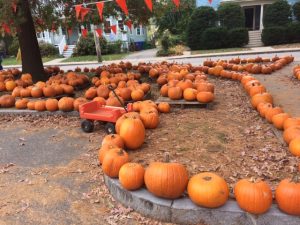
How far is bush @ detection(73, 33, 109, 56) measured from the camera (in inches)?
1185

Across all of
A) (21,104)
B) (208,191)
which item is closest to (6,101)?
(21,104)

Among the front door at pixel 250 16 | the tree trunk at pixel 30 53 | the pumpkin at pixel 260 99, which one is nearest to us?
the pumpkin at pixel 260 99

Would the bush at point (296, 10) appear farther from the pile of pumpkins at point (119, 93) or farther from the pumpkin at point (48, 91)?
the pumpkin at point (48, 91)

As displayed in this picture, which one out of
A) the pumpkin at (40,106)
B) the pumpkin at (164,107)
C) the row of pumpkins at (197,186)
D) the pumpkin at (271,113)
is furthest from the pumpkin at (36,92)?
the pumpkin at (271,113)

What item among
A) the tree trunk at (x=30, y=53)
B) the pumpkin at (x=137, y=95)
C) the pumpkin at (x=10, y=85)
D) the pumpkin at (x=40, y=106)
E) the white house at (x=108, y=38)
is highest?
the white house at (x=108, y=38)

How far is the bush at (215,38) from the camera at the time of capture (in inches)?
1030

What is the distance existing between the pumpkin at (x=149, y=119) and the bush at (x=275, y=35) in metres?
23.1

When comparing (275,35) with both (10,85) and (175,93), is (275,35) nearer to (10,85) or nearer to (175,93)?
(175,93)

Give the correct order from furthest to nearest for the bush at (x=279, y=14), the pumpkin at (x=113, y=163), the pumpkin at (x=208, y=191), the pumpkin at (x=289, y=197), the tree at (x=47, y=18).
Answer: the bush at (x=279, y=14) → the tree at (x=47, y=18) → the pumpkin at (x=113, y=163) → the pumpkin at (x=208, y=191) → the pumpkin at (x=289, y=197)

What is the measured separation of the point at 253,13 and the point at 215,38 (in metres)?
8.31

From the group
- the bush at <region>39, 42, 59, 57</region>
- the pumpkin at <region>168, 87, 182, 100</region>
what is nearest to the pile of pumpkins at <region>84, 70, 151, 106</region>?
the pumpkin at <region>168, 87, 182, 100</region>

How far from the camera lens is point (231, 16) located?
27.3 meters

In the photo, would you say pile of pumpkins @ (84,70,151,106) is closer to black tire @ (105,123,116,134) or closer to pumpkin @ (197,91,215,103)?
black tire @ (105,123,116,134)

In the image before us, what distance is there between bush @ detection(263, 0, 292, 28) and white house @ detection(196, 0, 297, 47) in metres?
1.74
